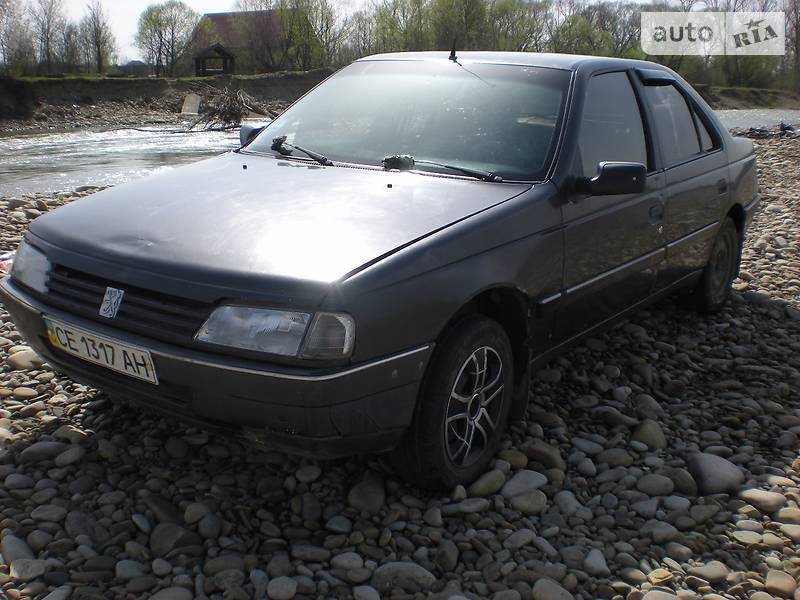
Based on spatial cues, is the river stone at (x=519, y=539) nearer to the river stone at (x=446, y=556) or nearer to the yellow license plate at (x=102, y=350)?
the river stone at (x=446, y=556)

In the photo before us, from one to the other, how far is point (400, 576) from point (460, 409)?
69cm

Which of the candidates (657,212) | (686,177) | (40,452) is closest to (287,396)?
(40,452)

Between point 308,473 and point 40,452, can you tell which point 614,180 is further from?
point 40,452

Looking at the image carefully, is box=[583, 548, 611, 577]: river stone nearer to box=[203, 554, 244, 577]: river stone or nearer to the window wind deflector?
box=[203, 554, 244, 577]: river stone

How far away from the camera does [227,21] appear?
7638 centimetres

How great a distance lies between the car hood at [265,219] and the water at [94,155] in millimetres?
8966

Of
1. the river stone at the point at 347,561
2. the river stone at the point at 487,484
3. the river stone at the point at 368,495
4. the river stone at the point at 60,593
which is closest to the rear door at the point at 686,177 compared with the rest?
the river stone at the point at 487,484

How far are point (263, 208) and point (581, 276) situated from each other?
145 centimetres

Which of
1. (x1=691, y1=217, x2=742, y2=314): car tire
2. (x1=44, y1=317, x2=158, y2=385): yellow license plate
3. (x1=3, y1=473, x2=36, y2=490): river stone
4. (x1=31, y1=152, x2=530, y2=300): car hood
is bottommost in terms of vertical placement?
(x1=3, y1=473, x2=36, y2=490): river stone

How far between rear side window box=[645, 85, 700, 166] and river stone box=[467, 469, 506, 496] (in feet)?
6.98

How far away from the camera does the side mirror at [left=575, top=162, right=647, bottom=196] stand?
3.53m

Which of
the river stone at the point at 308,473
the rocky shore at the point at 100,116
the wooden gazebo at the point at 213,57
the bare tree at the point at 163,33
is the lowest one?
the river stone at the point at 308,473

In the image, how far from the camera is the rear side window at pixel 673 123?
4578mm

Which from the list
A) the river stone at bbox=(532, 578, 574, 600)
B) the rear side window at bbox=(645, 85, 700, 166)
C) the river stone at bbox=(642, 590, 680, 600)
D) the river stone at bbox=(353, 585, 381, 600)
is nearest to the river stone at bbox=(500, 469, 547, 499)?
the river stone at bbox=(532, 578, 574, 600)
